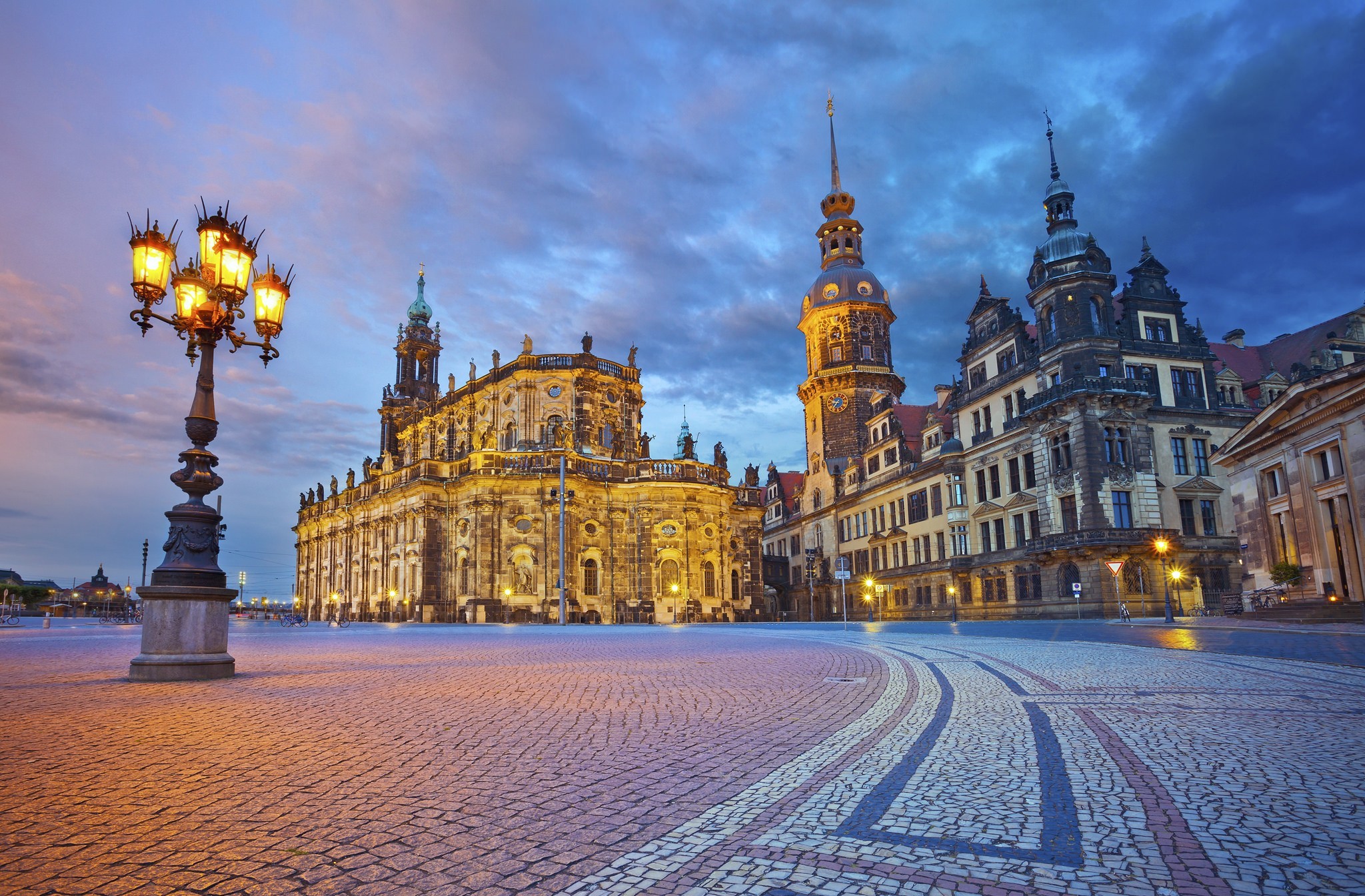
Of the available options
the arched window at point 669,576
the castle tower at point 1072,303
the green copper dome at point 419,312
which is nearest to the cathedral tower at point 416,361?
the green copper dome at point 419,312

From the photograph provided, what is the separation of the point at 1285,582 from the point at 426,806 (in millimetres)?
28820

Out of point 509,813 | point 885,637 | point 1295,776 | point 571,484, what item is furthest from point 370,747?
point 571,484

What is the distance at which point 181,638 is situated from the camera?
39.2 feet

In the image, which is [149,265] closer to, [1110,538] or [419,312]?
[1110,538]

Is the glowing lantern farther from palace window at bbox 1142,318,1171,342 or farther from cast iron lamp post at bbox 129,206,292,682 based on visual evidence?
palace window at bbox 1142,318,1171,342

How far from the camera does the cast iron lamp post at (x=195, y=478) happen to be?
38.9 ft

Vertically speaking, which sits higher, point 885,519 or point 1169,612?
point 885,519

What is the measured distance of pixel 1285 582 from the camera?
2505 centimetres

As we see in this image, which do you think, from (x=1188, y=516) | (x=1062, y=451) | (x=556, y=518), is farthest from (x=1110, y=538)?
(x=556, y=518)

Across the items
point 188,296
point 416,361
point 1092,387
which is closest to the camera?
point 188,296

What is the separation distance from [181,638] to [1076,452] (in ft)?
127

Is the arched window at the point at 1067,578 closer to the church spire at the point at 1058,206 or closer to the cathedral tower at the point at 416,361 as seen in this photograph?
the church spire at the point at 1058,206

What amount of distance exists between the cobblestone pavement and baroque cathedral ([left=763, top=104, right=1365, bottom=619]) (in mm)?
24346

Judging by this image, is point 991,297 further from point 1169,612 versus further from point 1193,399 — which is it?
point 1169,612
